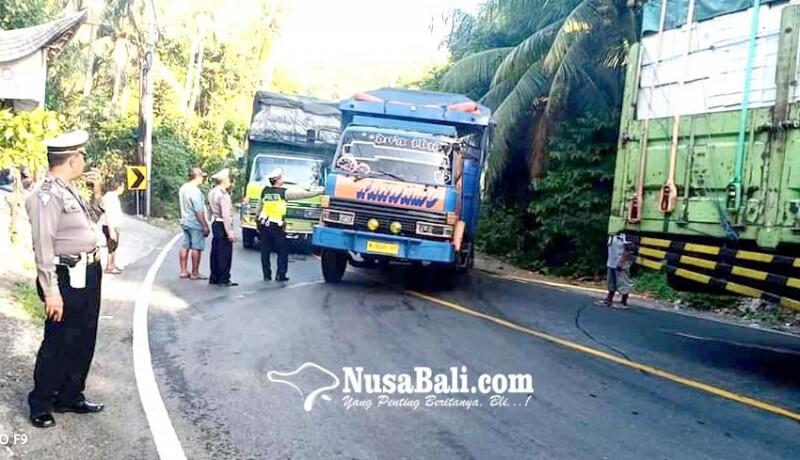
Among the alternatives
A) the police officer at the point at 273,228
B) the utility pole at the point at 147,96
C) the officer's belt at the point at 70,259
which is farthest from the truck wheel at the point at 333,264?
the utility pole at the point at 147,96

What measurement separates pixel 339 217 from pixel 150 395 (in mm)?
5983

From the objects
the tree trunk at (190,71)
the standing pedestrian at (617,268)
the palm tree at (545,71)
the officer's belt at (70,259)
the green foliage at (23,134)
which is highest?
the tree trunk at (190,71)

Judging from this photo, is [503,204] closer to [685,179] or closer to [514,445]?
[685,179]

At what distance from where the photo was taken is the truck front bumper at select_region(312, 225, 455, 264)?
11.0 metres

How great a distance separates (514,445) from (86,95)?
29871 mm

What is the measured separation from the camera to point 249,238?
18.1 metres

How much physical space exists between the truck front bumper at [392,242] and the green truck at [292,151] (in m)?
5.60

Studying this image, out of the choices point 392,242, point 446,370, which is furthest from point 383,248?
point 446,370

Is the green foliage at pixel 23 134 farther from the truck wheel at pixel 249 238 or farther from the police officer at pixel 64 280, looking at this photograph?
the truck wheel at pixel 249 238

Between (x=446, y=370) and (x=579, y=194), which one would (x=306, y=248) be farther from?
(x=446, y=370)

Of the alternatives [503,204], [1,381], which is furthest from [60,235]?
[503,204]

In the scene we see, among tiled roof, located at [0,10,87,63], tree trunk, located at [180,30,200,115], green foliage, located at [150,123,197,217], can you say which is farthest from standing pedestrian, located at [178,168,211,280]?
tree trunk, located at [180,30,200,115]

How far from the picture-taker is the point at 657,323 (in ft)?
33.9

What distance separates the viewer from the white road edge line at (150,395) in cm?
451
